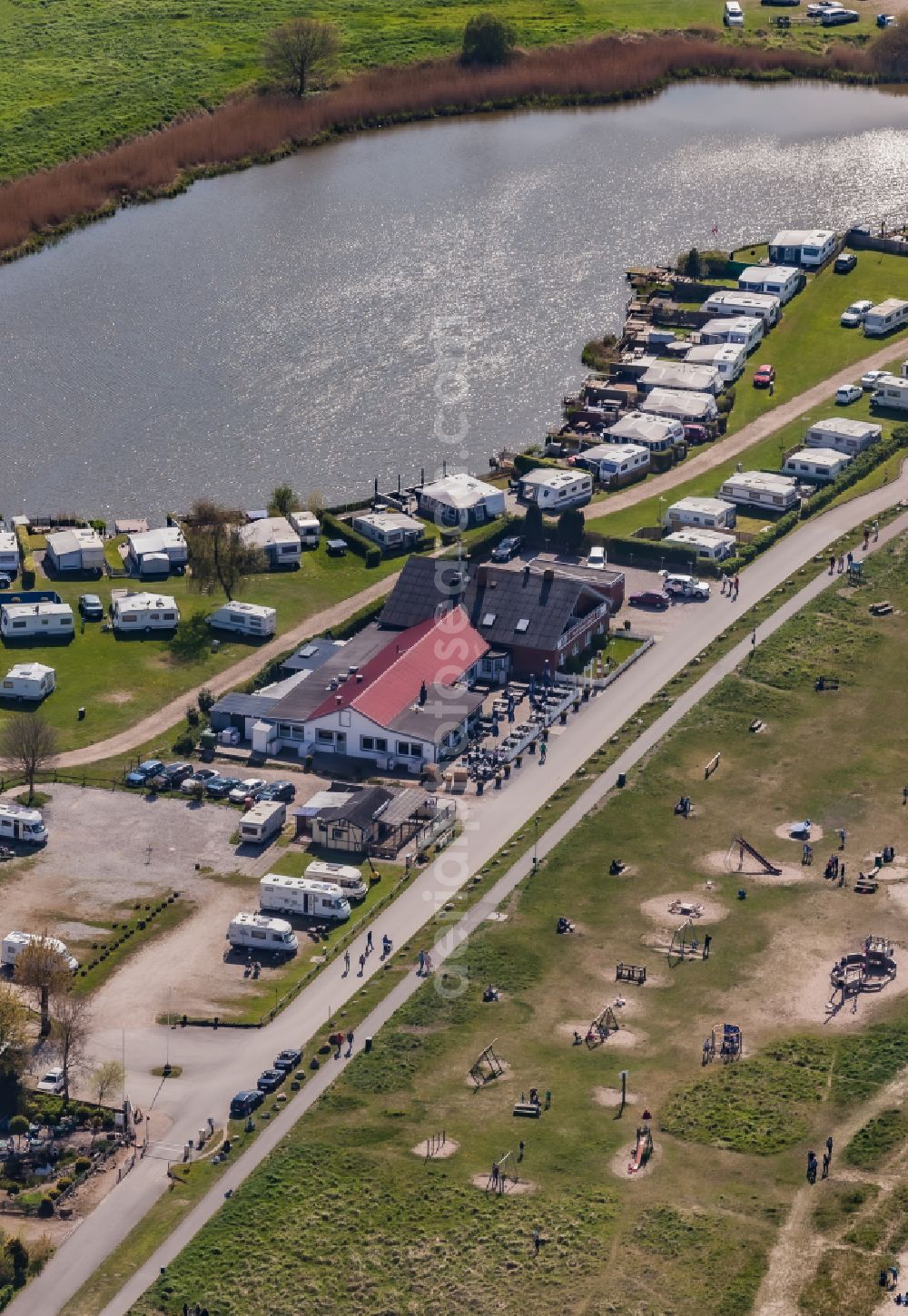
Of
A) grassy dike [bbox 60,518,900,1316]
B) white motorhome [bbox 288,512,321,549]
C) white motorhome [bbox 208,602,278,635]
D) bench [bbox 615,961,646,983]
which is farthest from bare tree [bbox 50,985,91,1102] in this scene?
white motorhome [bbox 288,512,321,549]

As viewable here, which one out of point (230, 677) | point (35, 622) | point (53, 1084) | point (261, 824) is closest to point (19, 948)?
point (53, 1084)

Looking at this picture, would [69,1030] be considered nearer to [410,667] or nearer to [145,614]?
[410,667]

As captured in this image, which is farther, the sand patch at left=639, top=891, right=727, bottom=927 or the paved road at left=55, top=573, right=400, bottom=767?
the paved road at left=55, top=573, right=400, bottom=767

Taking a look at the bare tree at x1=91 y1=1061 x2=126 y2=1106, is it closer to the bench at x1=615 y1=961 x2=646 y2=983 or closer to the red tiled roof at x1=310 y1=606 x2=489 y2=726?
the bench at x1=615 y1=961 x2=646 y2=983

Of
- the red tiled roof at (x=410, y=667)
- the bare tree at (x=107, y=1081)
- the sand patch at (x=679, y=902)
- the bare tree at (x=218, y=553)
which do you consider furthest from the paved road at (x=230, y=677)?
the sand patch at (x=679, y=902)

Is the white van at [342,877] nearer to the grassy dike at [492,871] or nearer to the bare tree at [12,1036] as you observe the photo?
the grassy dike at [492,871]

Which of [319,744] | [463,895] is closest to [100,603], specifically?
[319,744]

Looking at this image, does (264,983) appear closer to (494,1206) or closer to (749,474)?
(494,1206)
